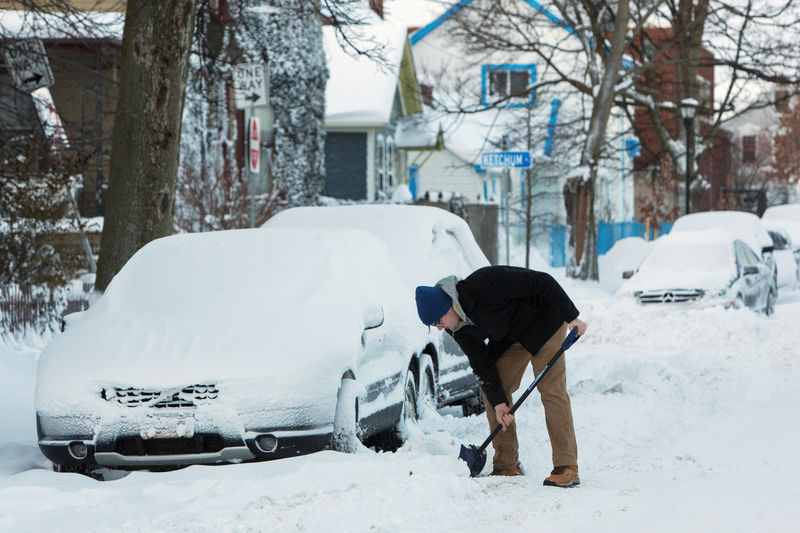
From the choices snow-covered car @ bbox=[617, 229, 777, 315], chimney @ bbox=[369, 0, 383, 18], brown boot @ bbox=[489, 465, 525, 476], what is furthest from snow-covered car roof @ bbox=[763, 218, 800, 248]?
brown boot @ bbox=[489, 465, 525, 476]

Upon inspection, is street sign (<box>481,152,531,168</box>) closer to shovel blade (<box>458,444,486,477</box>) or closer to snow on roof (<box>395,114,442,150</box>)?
shovel blade (<box>458,444,486,477</box>)

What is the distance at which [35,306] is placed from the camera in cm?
1282

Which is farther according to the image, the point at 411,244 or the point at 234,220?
the point at 234,220

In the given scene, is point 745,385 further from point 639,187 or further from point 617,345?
point 639,187

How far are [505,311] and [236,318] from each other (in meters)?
1.71

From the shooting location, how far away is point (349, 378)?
7000mm

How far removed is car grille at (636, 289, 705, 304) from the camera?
17.5 meters

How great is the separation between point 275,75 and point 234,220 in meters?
10.5

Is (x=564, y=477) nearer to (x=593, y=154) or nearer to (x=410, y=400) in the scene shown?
(x=410, y=400)

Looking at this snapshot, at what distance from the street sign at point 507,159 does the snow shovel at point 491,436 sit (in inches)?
463

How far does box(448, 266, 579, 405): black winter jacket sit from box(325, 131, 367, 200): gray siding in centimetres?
2995

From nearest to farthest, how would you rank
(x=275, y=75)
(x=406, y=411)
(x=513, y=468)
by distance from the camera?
1. (x=513, y=468)
2. (x=406, y=411)
3. (x=275, y=75)

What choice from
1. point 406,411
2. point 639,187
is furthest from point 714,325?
point 639,187

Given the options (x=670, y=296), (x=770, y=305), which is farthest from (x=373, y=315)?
(x=770, y=305)
